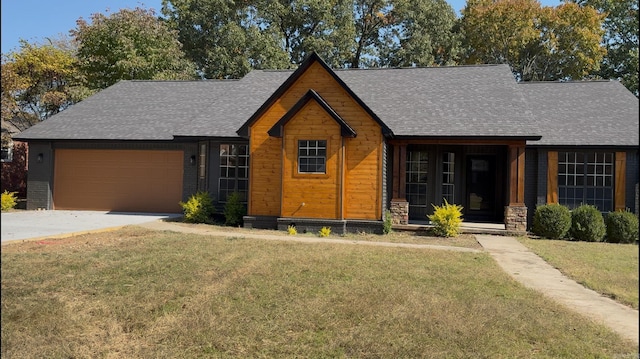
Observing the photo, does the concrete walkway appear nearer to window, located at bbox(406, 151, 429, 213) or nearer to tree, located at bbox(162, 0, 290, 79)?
window, located at bbox(406, 151, 429, 213)

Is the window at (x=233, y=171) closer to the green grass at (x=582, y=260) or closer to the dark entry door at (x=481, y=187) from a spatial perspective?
the dark entry door at (x=481, y=187)

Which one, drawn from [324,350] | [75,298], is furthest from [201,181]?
[324,350]

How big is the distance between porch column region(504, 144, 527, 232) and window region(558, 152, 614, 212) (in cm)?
186

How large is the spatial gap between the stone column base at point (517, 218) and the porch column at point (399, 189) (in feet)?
9.67

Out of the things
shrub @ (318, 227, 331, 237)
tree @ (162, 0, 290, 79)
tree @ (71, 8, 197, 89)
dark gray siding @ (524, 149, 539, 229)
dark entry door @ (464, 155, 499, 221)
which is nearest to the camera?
shrub @ (318, 227, 331, 237)

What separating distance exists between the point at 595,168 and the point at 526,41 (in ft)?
56.4

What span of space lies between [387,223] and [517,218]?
3.83 meters

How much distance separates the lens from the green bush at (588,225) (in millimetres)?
12336

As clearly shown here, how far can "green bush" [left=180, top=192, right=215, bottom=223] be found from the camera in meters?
14.6

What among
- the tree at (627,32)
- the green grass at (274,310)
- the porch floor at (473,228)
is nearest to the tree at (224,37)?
the porch floor at (473,228)

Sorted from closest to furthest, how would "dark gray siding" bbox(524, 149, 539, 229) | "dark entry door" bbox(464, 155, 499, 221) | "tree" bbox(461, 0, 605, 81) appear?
"dark gray siding" bbox(524, 149, 539, 229) → "dark entry door" bbox(464, 155, 499, 221) → "tree" bbox(461, 0, 605, 81)

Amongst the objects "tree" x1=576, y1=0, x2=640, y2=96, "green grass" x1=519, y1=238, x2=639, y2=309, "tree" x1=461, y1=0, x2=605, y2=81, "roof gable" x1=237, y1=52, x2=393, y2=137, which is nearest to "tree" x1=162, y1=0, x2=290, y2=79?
"tree" x1=461, y1=0, x2=605, y2=81

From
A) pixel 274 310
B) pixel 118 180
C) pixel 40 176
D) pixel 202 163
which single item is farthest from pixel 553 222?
pixel 40 176

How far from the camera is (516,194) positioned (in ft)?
45.2
